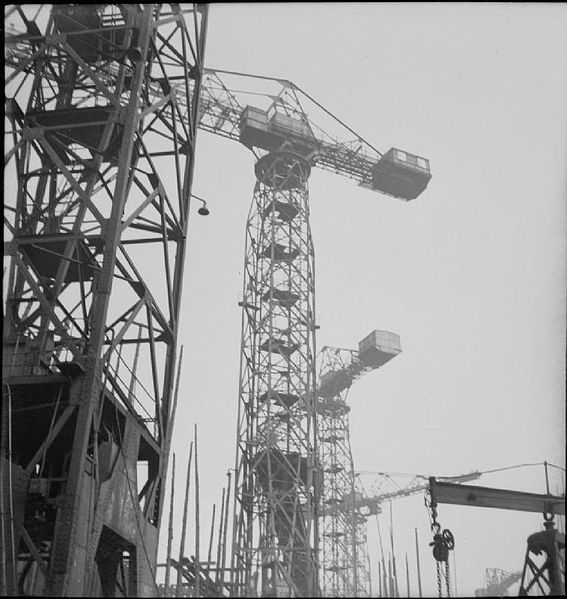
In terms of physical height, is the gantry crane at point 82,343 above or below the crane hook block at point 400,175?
below

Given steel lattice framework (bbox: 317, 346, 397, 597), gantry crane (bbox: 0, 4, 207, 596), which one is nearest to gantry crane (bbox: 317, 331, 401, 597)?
steel lattice framework (bbox: 317, 346, 397, 597)

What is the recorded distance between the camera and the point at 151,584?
15219 millimetres

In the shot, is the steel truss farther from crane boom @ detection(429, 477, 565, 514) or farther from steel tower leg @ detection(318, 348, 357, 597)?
crane boom @ detection(429, 477, 565, 514)

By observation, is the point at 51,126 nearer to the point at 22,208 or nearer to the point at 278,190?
the point at 22,208

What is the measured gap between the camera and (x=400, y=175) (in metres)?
44.0

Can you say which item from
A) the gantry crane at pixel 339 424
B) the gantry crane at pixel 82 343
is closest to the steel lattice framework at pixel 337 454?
the gantry crane at pixel 339 424

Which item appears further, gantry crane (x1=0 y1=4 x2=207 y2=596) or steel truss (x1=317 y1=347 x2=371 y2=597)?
steel truss (x1=317 y1=347 x2=371 y2=597)

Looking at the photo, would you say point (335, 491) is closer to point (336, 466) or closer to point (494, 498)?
point (336, 466)

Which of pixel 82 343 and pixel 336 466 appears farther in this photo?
pixel 336 466

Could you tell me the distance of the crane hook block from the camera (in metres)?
44.0

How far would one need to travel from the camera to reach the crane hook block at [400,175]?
44.0 meters

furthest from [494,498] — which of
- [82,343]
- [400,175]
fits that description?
[400,175]

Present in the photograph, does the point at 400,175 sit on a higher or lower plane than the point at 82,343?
higher

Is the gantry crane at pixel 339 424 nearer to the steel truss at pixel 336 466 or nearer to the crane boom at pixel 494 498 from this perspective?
the steel truss at pixel 336 466
